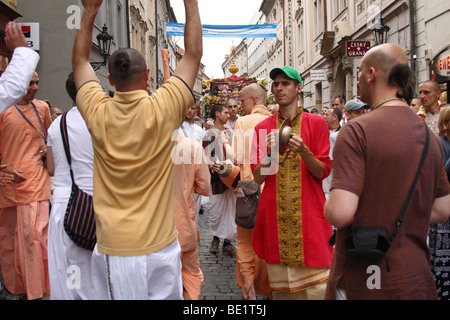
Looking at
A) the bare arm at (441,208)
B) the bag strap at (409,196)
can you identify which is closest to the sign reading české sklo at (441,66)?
the bare arm at (441,208)

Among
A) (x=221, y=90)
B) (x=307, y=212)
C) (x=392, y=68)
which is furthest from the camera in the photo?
(x=221, y=90)

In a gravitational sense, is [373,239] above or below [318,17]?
below

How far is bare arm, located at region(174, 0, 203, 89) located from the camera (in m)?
2.30

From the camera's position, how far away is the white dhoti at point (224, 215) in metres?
6.84

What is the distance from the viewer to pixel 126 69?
7.47ft

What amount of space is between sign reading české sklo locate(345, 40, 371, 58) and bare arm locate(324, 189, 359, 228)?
1232 cm

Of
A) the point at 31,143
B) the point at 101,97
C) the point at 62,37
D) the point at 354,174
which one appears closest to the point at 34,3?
the point at 62,37

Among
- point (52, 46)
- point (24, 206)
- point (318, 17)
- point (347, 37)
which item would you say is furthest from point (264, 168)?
point (318, 17)

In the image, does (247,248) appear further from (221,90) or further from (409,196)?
(221,90)

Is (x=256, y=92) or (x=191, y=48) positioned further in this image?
(x=256, y=92)

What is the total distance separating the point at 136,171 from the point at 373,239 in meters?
1.17

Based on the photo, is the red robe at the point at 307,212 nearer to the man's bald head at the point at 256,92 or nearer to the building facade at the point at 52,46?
the man's bald head at the point at 256,92

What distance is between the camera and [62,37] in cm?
1430

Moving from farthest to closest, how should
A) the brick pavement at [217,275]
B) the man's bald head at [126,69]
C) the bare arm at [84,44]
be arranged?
the brick pavement at [217,275] → the bare arm at [84,44] → the man's bald head at [126,69]
